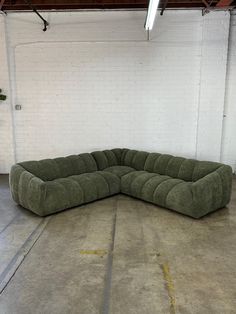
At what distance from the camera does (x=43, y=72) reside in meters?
5.67

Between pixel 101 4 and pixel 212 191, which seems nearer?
pixel 212 191

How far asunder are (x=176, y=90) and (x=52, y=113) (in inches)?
105

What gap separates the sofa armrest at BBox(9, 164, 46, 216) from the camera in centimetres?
375

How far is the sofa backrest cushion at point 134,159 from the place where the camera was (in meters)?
5.06

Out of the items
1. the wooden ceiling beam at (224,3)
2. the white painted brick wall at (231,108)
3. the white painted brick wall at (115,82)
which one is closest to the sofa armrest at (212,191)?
the white painted brick wall at (115,82)

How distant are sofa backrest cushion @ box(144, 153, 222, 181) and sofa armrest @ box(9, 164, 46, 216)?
1984 mm

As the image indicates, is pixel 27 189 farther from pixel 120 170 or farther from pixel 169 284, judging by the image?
pixel 169 284

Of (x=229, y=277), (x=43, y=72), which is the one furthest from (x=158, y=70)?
(x=229, y=277)

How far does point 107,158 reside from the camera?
524cm

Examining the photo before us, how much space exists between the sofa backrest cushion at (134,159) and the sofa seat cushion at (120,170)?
135mm

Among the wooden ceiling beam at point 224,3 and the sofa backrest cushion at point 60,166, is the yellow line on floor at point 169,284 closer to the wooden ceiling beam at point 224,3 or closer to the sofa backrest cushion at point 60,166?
the sofa backrest cushion at point 60,166

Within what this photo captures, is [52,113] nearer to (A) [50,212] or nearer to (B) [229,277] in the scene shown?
(A) [50,212]

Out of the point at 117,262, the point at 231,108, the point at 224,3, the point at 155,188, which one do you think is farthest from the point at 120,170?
the point at 224,3

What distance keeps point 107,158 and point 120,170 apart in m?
0.45
